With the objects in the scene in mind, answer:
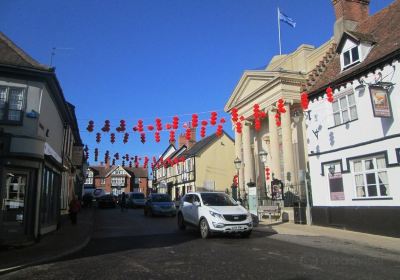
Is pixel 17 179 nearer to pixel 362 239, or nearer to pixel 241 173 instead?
pixel 362 239

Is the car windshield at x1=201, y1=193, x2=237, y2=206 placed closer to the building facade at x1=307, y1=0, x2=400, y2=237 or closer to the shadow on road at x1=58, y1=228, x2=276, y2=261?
the shadow on road at x1=58, y1=228, x2=276, y2=261

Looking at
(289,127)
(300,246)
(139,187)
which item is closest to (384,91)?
(300,246)

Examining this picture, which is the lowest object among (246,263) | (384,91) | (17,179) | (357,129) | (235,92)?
(246,263)

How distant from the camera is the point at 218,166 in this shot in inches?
2002

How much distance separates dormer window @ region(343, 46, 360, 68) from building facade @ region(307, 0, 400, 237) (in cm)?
1

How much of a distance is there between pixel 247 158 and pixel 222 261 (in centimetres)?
2284

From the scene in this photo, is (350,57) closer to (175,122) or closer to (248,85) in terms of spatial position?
(175,122)

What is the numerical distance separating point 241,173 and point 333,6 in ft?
51.2

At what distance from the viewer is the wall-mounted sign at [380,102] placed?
48.8 ft

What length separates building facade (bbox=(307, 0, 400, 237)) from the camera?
15.2 meters

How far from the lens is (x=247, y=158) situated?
32.3 metres

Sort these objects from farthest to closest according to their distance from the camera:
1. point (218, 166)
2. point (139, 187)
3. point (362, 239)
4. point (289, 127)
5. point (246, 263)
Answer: point (139, 187) → point (218, 166) → point (289, 127) → point (362, 239) → point (246, 263)

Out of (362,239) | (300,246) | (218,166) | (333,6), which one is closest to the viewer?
(300,246)

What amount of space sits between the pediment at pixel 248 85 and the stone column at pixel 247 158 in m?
2.85
